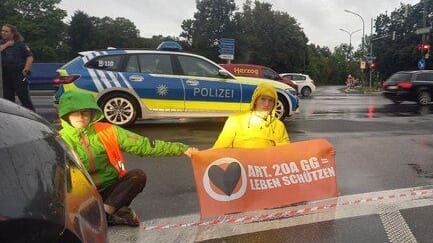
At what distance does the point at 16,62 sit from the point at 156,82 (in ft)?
8.43

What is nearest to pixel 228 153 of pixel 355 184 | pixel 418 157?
pixel 355 184

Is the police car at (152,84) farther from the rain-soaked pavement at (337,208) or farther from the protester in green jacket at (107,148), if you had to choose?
the protester in green jacket at (107,148)

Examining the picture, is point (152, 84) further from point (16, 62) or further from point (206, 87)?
point (16, 62)

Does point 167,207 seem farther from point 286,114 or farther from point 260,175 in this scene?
point 286,114

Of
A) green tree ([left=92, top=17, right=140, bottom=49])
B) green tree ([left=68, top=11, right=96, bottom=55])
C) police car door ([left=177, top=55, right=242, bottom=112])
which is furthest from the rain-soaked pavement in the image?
green tree ([left=92, top=17, right=140, bottom=49])

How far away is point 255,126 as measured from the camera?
16.6ft

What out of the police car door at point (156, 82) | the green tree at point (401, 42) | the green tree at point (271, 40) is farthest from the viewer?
the green tree at point (271, 40)

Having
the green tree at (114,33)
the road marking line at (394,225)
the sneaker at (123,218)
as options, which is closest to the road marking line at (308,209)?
the sneaker at (123,218)

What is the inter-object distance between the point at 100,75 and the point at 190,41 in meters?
91.3

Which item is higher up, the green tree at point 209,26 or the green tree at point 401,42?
the green tree at point 209,26

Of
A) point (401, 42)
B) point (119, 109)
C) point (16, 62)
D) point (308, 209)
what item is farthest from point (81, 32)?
point (308, 209)

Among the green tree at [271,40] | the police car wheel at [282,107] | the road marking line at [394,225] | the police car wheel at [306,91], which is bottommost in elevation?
the police car wheel at [306,91]

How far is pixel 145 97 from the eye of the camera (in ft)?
34.6

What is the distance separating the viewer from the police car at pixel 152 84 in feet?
34.1
